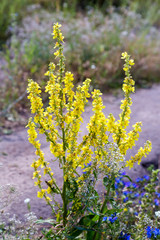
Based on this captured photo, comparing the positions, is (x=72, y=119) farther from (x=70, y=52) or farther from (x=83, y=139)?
(x=70, y=52)

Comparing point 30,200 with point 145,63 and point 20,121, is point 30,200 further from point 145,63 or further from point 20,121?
point 145,63

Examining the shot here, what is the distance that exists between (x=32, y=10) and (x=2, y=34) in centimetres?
137

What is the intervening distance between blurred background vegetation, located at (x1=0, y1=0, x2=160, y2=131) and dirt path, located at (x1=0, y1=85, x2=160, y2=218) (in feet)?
1.46

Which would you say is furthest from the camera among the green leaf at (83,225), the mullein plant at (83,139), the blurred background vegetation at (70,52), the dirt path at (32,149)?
the blurred background vegetation at (70,52)

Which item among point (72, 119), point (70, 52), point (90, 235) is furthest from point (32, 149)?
point (70, 52)

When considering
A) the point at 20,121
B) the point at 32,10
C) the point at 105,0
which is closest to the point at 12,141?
→ the point at 20,121

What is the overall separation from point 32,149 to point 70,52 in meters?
2.26

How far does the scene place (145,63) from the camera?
5375 millimetres

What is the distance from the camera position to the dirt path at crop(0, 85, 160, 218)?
2417 mm

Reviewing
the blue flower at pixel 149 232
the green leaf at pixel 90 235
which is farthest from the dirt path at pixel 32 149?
the blue flower at pixel 149 232

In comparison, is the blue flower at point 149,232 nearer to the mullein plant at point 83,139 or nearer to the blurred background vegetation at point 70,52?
the mullein plant at point 83,139

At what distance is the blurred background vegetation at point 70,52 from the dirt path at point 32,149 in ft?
1.46

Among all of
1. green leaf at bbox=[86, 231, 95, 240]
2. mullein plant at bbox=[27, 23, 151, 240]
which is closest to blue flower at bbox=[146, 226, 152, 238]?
A: mullein plant at bbox=[27, 23, 151, 240]

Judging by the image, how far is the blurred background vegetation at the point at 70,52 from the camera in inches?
176
